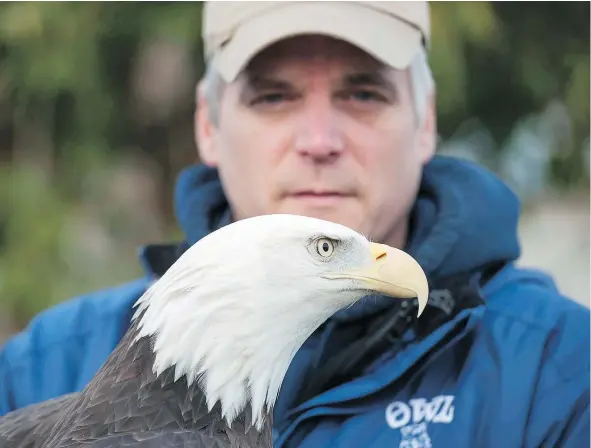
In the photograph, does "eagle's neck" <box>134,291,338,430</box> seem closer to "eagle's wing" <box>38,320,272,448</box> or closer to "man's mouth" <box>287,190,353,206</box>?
"eagle's wing" <box>38,320,272,448</box>

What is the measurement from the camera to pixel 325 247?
176 cm

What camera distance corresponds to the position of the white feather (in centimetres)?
168

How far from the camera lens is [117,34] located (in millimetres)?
4945

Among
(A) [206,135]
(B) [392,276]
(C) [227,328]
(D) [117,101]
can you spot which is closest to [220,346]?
(C) [227,328]

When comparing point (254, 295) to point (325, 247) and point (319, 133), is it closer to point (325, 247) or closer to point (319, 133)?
point (325, 247)

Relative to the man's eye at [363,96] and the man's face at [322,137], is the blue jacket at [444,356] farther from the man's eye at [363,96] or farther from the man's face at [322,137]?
the man's eye at [363,96]

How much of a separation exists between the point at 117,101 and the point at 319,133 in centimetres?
335

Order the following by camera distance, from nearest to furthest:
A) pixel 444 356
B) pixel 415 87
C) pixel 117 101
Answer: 1. pixel 444 356
2. pixel 415 87
3. pixel 117 101

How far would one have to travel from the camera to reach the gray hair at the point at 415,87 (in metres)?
2.36

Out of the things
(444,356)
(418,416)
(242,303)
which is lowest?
(418,416)

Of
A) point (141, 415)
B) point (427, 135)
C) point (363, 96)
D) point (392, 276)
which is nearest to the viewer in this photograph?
point (141, 415)

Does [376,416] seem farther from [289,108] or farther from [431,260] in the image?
[289,108]

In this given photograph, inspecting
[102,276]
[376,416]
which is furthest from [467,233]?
[102,276]

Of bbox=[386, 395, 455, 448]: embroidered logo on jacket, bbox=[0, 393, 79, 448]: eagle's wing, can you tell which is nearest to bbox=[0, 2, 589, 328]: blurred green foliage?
bbox=[386, 395, 455, 448]: embroidered logo on jacket
